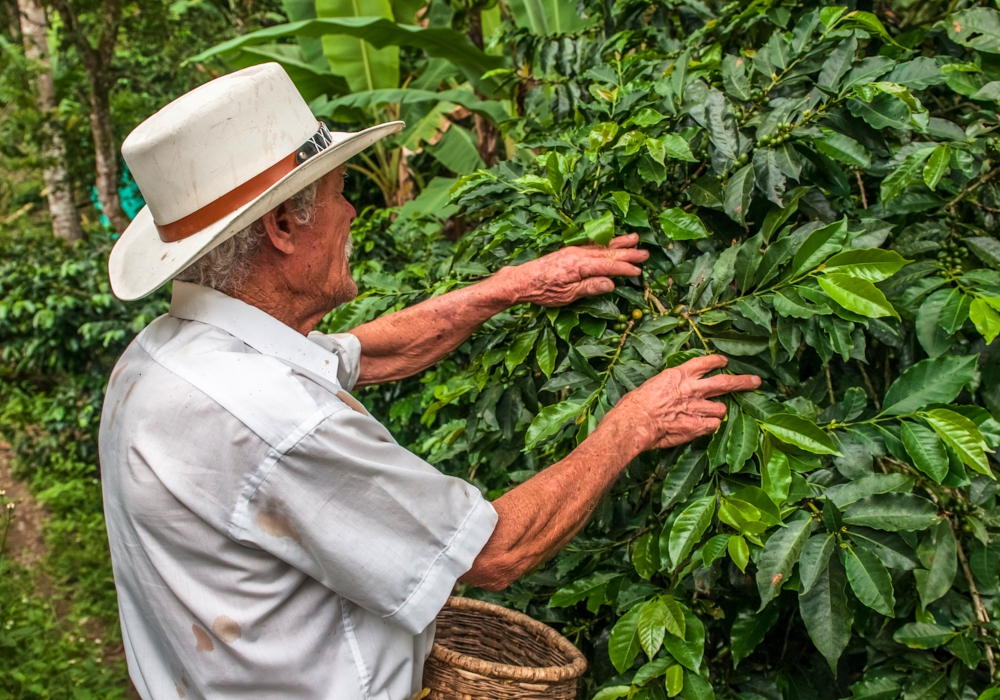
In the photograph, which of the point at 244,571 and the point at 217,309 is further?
the point at 217,309

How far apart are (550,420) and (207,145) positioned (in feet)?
2.64

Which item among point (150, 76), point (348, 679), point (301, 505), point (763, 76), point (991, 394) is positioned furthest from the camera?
point (150, 76)

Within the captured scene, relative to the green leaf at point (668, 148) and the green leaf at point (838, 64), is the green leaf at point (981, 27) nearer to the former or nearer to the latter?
the green leaf at point (838, 64)

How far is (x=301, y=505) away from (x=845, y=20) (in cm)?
145

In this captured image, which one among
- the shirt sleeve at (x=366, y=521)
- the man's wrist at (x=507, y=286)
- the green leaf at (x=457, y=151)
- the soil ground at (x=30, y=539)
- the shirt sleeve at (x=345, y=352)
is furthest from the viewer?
the green leaf at (x=457, y=151)

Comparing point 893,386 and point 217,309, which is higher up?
point 217,309

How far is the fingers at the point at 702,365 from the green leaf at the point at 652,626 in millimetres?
426

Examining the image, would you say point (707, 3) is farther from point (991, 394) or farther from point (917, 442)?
point (917, 442)

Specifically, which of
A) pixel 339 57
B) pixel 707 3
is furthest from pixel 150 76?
pixel 707 3

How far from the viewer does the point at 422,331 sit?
2.12 meters

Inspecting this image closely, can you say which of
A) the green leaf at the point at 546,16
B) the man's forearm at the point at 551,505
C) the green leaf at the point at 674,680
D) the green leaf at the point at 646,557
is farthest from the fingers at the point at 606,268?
the green leaf at the point at 546,16

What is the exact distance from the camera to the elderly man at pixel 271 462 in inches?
51.7

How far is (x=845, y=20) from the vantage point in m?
1.71

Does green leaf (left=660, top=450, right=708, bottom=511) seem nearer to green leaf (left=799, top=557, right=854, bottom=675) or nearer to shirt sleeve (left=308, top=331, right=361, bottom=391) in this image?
green leaf (left=799, top=557, right=854, bottom=675)
